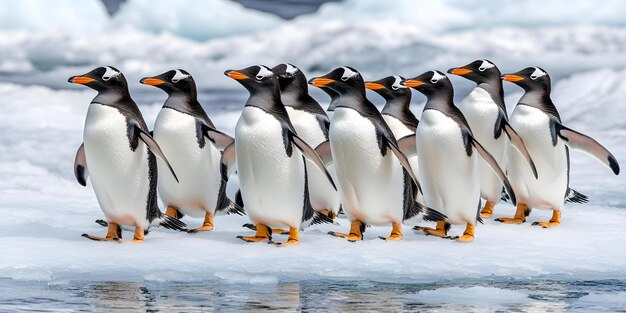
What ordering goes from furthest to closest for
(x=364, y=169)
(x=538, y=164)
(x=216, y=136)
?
1. (x=538, y=164)
2. (x=216, y=136)
3. (x=364, y=169)

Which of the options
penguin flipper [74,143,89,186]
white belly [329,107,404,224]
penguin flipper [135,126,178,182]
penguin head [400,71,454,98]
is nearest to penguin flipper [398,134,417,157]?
penguin head [400,71,454,98]

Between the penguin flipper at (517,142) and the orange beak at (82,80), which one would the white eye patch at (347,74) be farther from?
the orange beak at (82,80)

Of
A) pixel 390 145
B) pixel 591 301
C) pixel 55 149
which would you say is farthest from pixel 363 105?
pixel 55 149

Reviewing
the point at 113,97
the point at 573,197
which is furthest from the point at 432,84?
the point at 573,197

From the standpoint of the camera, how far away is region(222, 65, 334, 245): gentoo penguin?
231 inches

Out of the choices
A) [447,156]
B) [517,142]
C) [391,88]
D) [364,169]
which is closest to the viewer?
[364,169]

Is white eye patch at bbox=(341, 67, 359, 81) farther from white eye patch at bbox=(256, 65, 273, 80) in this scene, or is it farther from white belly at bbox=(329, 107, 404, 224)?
white eye patch at bbox=(256, 65, 273, 80)

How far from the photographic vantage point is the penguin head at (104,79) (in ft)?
19.8

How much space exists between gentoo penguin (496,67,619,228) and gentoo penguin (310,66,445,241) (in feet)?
3.48

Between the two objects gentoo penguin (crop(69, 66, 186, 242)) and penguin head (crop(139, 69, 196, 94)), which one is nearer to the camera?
gentoo penguin (crop(69, 66, 186, 242))

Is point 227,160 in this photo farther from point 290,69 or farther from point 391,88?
point 391,88

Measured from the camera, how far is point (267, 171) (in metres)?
5.91

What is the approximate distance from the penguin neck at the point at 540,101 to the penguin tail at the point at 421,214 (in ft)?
3.59

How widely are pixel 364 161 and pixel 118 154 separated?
120 cm
